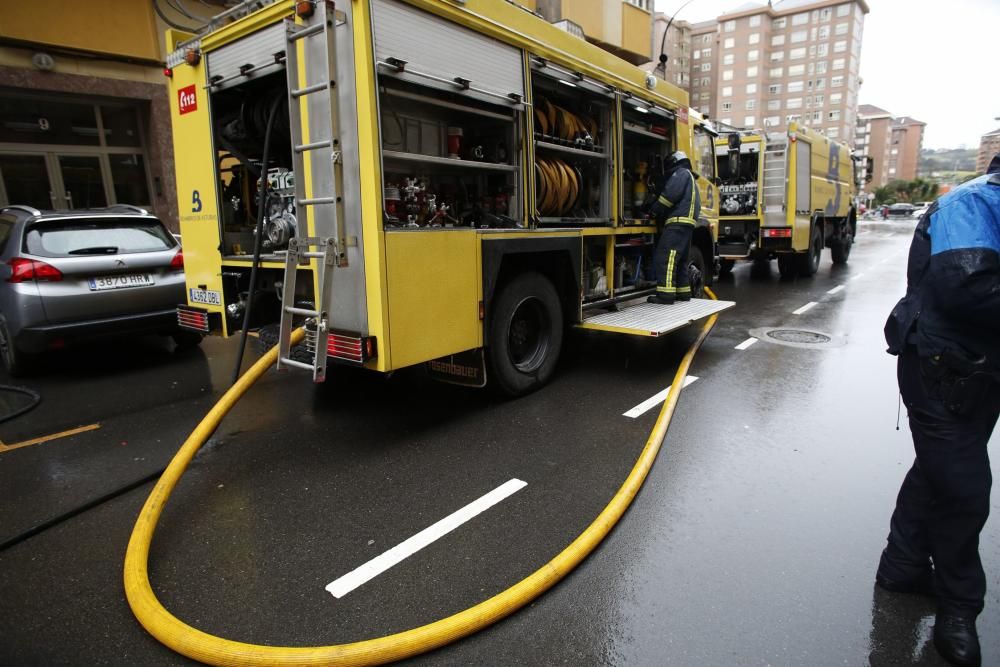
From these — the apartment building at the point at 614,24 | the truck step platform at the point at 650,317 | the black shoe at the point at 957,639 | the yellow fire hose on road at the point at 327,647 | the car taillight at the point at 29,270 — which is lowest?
the black shoe at the point at 957,639

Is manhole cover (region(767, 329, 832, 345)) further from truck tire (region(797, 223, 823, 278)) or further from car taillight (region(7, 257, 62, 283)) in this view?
car taillight (region(7, 257, 62, 283))

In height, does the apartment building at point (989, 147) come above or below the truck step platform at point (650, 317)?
above

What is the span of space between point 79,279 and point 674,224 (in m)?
6.08

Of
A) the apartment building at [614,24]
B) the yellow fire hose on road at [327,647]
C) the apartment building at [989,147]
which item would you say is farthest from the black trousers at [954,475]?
the apartment building at [614,24]

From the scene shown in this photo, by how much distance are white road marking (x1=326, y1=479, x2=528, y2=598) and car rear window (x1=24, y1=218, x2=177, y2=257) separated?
15.8ft

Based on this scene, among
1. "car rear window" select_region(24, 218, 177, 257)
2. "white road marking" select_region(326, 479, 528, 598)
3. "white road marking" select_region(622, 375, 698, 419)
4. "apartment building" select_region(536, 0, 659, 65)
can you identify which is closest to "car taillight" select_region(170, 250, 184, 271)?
"car rear window" select_region(24, 218, 177, 257)

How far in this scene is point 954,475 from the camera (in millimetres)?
2227

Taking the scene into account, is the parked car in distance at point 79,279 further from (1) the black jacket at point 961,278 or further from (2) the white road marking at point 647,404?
(1) the black jacket at point 961,278

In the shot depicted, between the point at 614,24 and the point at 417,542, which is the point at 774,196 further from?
the point at 417,542

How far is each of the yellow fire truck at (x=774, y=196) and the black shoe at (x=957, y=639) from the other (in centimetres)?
1096

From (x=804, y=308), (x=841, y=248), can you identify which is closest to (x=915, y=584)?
(x=804, y=308)

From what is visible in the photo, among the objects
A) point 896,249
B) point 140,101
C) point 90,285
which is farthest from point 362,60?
point 896,249

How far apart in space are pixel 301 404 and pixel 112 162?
413 inches

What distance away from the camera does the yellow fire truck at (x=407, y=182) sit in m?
3.69
